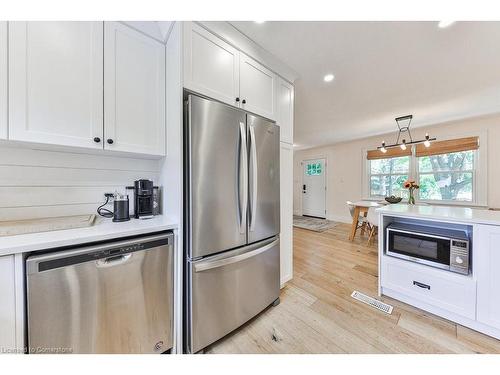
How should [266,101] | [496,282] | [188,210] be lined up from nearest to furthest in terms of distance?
[188,210] → [496,282] → [266,101]

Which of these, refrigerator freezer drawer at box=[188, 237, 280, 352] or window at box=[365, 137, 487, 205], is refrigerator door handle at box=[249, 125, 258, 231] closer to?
refrigerator freezer drawer at box=[188, 237, 280, 352]

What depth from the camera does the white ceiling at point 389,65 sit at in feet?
4.91

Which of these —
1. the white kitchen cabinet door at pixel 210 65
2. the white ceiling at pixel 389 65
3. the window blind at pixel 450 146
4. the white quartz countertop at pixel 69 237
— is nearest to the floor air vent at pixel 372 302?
the white quartz countertop at pixel 69 237

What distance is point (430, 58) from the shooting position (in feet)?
5.98

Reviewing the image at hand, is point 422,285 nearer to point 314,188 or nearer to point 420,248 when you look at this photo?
point 420,248

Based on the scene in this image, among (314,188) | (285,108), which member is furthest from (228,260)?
(314,188)

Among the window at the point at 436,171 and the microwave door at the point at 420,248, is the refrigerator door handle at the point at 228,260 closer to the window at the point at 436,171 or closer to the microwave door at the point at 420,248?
the microwave door at the point at 420,248

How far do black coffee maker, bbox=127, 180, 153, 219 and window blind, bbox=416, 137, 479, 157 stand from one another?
5.28 m

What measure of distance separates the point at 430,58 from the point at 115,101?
9.11ft

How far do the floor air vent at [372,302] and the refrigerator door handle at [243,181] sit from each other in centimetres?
147

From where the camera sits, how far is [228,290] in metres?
1.34

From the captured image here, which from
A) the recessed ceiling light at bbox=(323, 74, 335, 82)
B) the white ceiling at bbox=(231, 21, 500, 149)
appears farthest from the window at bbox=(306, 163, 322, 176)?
the recessed ceiling light at bbox=(323, 74, 335, 82)

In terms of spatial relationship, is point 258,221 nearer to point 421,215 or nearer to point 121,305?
point 121,305

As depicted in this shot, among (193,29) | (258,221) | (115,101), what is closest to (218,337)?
(258,221)
